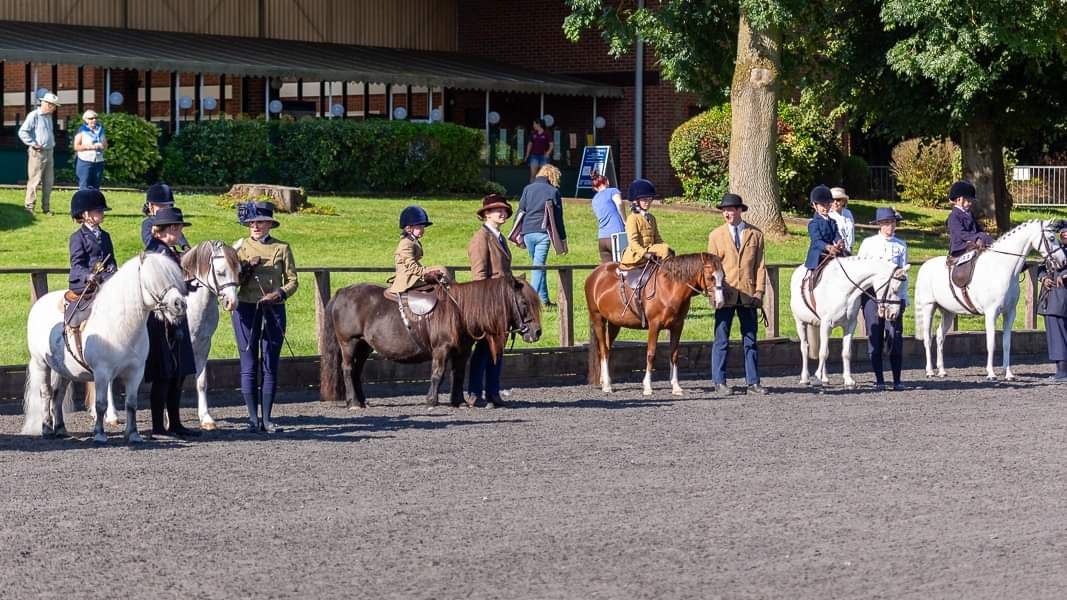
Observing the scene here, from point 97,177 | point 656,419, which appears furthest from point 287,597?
point 97,177

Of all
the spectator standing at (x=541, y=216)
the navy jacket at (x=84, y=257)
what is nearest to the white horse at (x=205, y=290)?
the navy jacket at (x=84, y=257)

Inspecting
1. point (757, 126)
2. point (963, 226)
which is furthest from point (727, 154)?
point (963, 226)

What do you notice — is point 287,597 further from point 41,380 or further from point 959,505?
point 41,380

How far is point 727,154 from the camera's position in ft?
132

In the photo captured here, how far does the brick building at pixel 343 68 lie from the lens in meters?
37.4

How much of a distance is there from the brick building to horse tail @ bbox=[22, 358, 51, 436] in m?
21.7

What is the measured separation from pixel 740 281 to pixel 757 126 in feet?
51.5

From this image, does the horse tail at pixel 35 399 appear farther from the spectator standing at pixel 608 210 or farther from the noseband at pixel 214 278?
the spectator standing at pixel 608 210

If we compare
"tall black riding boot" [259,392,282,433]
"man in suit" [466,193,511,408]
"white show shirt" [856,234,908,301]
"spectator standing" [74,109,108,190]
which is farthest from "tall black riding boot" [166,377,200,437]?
"spectator standing" [74,109,108,190]

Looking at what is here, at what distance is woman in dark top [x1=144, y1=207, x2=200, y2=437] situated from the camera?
533 inches

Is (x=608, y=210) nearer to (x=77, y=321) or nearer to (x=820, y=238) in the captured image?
(x=820, y=238)

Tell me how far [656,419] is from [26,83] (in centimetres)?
2501

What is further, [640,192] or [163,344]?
[640,192]

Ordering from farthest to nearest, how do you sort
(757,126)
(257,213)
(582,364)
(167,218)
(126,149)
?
1. (126,149)
2. (757,126)
3. (582,364)
4. (257,213)
5. (167,218)
